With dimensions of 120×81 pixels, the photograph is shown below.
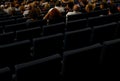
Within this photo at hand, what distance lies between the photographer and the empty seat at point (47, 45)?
340 centimetres

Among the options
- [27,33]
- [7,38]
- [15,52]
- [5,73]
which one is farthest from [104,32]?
[5,73]

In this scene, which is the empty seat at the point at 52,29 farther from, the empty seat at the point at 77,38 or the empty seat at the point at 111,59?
the empty seat at the point at 111,59

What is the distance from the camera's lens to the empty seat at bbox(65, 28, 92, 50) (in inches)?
146

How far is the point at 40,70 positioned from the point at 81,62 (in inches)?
23.2

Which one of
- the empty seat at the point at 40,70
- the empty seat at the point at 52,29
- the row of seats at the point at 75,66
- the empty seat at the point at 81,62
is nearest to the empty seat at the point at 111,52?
the row of seats at the point at 75,66

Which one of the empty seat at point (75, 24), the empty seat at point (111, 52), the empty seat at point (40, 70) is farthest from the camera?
the empty seat at point (75, 24)

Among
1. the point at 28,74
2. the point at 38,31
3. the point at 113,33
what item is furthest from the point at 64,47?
the point at 28,74

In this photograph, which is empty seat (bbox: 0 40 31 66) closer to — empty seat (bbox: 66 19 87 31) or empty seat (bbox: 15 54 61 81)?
empty seat (bbox: 15 54 61 81)

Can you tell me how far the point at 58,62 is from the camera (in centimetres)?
246

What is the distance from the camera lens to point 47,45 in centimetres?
352

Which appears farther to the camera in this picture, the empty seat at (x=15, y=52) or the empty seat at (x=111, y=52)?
the empty seat at (x=15, y=52)

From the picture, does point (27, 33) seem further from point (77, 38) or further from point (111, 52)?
point (111, 52)

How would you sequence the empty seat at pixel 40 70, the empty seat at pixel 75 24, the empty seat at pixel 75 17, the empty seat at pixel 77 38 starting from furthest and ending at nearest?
the empty seat at pixel 75 17
the empty seat at pixel 75 24
the empty seat at pixel 77 38
the empty seat at pixel 40 70

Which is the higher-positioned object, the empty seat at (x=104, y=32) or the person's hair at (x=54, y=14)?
the person's hair at (x=54, y=14)
